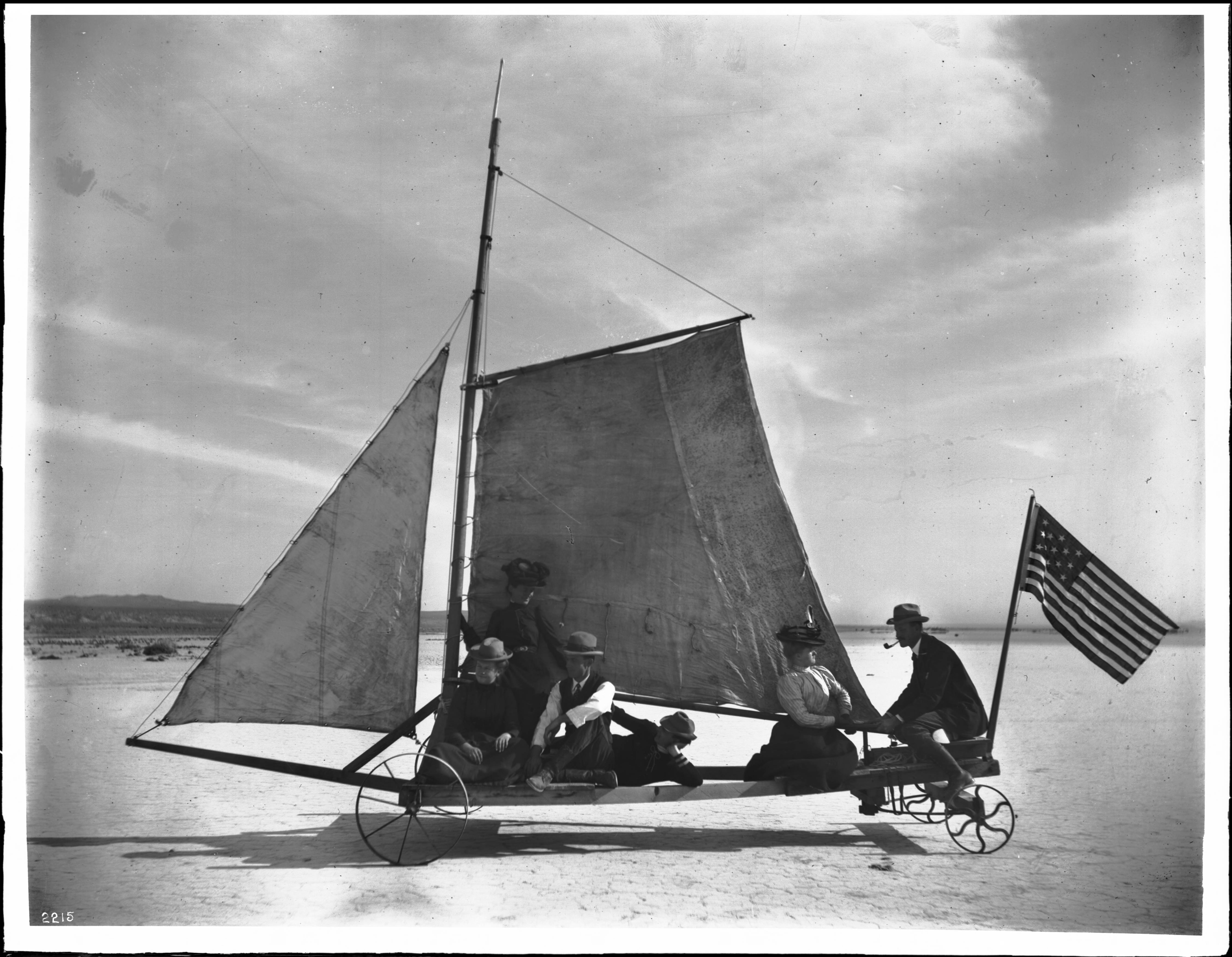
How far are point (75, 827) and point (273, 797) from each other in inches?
97.9

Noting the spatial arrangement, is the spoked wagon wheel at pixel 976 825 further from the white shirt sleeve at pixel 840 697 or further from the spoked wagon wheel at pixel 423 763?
the spoked wagon wheel at pixel 423 763

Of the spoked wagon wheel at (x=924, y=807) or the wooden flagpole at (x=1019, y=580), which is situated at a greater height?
the wooden flagpole at (x=1019, y=580)

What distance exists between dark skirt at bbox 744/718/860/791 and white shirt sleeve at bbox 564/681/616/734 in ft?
4.32

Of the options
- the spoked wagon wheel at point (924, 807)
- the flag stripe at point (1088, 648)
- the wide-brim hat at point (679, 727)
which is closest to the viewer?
the wide-brim hat at point (679, 727)

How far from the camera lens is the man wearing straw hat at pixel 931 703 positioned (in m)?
7.84

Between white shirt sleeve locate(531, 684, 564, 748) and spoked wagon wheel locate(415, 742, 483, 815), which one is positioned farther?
white shirt sleeve locate(531, 684, 564, 748)

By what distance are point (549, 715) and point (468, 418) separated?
2.73m

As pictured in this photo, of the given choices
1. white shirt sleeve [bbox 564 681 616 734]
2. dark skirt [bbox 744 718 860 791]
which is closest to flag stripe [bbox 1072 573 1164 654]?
dark skirt [bbox 744 718 860 791]

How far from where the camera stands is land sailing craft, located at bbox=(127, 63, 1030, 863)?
7727 millimetres

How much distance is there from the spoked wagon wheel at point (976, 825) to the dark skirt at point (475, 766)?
12.1 ft

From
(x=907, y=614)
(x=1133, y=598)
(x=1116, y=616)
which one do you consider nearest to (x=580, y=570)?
(x=907, y=614)

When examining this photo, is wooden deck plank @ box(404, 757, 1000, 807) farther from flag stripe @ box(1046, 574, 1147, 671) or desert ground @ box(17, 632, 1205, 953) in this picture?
flag stripe @ box(1046, 574, 1147, 671)

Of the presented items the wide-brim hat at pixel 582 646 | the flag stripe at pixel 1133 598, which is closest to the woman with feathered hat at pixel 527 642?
the wide-brim hat at pixel 582 646

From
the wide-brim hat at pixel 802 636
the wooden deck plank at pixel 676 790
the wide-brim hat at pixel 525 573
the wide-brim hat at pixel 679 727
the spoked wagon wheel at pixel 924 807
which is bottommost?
the spoked wagon wheel at pixel 924 807
